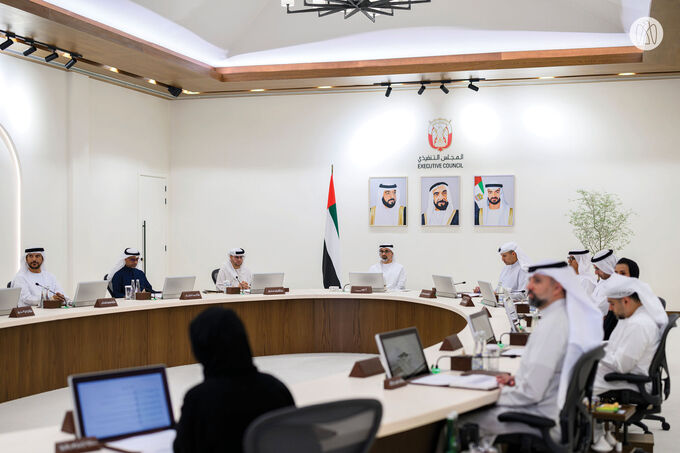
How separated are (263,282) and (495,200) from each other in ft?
13.9

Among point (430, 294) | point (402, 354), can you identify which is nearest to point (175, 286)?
point (430, 294)

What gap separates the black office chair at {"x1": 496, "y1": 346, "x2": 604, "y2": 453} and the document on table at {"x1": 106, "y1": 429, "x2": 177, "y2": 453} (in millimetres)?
1422

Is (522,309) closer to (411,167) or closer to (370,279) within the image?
(370,279)

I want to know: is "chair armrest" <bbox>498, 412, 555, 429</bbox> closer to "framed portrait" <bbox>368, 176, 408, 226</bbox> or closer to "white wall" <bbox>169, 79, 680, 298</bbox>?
"white wall" <bbox>169, 79, 680, 298</bbox>

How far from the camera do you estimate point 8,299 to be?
18.2ft

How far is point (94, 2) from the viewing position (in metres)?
7.50

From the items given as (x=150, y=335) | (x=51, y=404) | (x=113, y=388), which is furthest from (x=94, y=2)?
(x=113, y=388)

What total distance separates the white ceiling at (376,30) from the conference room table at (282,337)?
3625 millimetres

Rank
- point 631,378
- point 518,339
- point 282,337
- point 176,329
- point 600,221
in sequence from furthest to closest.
→ point 600,221 → point 282,337 → point 176,329 → point 518,339 → point 631,378

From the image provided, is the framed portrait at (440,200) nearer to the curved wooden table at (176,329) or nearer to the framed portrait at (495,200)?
the framed portrait at (495,200)

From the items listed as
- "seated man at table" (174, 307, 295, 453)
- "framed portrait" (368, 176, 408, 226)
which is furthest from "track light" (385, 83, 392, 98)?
"seated man at table" (174, 307, 295, 453)

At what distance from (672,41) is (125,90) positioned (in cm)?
736

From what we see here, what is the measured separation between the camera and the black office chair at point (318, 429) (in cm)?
165

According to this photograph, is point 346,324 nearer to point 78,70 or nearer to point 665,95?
point 78,70
